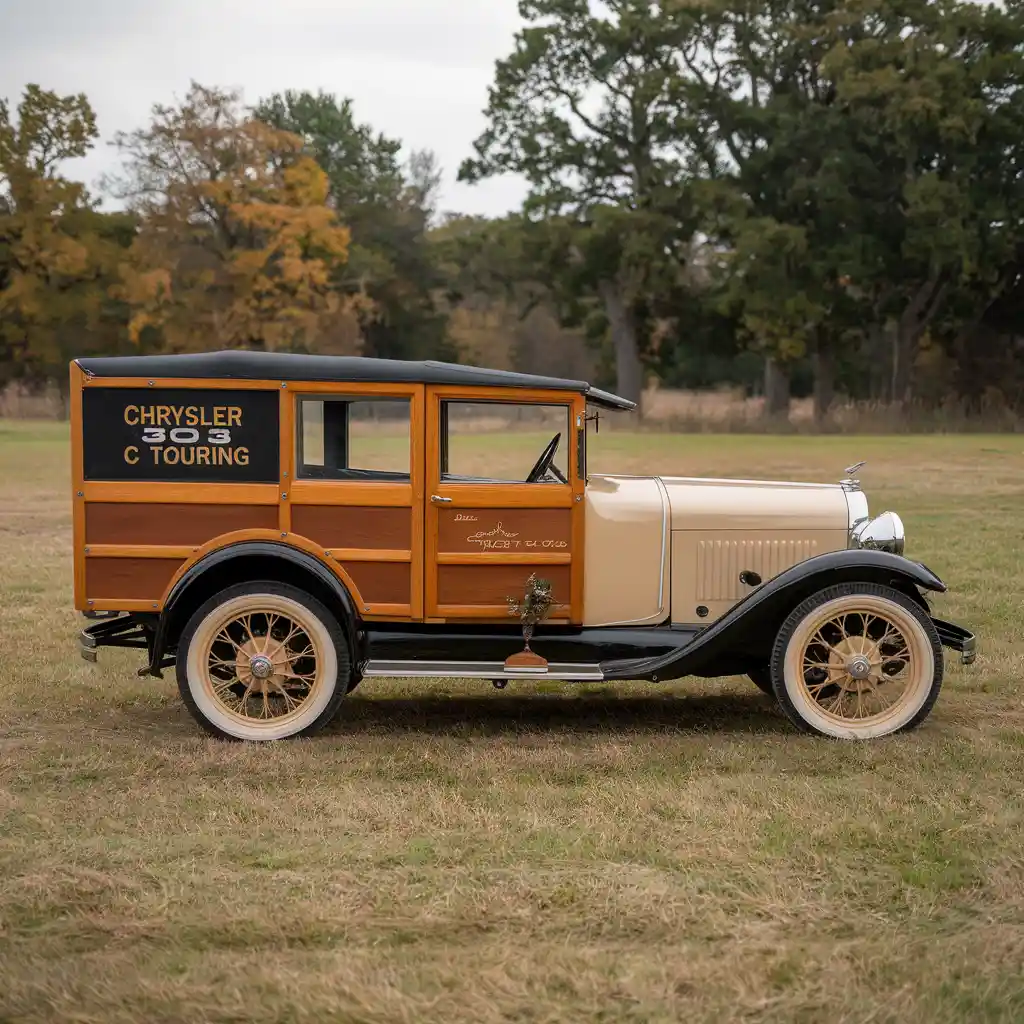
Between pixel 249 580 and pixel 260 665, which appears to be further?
pixel 249 580

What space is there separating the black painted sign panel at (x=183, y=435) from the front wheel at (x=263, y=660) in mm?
571

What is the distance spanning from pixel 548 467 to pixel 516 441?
0.52 metres

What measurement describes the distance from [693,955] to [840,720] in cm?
243

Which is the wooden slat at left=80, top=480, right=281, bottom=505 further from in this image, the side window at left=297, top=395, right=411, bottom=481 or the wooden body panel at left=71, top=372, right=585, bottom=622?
the side window at left=297, top=395, right=411, bottom=481

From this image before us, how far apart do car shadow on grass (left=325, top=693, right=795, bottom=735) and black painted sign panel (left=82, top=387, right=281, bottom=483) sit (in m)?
1.36

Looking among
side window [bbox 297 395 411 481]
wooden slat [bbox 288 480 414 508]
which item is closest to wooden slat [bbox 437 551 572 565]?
wooden slat [bbox 288 480 414 508]

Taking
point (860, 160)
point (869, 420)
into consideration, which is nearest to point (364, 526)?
point (869, 420)

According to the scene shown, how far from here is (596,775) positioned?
Answer: 5168mm

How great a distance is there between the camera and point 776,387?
41875mm

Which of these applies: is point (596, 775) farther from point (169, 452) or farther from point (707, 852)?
point (169, 452)

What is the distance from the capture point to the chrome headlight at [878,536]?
5.93 metres

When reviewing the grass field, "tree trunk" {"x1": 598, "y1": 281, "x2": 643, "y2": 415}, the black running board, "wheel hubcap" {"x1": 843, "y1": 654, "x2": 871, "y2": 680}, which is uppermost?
"tree trunk" {"x1": 598, "y1": 281, "x2": 643, "y2": 415}

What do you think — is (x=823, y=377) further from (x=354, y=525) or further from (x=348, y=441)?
(x=354, y=525)

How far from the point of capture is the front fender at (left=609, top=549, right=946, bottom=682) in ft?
18.4
